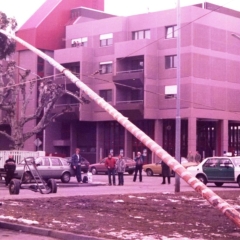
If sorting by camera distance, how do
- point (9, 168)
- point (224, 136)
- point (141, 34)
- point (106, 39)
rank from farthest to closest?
1. point (106, 39)
2. point (141, 34)
3. point (224, 136)
4. point (9, 168)

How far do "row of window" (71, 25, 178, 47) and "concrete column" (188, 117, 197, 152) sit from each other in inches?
332

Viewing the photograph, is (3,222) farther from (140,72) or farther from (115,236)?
(140,72)

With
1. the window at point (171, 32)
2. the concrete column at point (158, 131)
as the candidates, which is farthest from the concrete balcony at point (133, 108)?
the window at point (171, 32)

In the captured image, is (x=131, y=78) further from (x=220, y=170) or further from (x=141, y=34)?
(x=220, y=170)

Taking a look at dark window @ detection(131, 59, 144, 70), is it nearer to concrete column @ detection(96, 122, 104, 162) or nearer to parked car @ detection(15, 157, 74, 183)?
concrete column @ detection(96, 122, 104, 162)

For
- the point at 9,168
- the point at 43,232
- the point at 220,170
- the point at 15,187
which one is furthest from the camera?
the point at 220,170

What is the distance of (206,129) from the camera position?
64.6 metres

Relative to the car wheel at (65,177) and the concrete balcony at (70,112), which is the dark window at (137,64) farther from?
the car wheel at (65,177)

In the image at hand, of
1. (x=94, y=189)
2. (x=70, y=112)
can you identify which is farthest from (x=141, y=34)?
(x=94, y=189)

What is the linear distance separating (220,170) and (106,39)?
122 feet

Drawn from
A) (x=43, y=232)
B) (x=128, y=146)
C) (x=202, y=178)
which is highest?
(x=128, y=146)

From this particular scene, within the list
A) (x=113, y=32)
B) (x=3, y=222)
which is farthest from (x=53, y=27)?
(x=3, y=222)

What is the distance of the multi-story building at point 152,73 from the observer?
2340 inches

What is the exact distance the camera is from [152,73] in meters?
61.4
